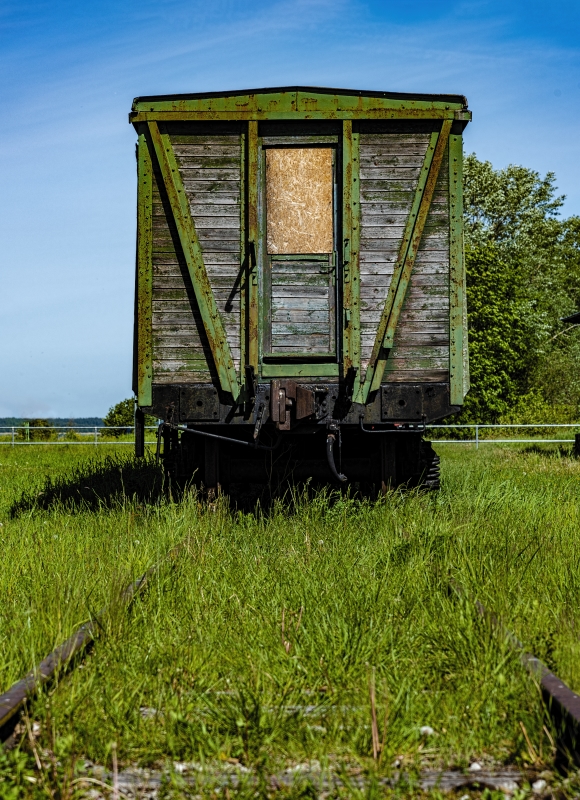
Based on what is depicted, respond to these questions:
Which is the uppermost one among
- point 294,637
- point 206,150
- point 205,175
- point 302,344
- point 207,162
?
point 206,150

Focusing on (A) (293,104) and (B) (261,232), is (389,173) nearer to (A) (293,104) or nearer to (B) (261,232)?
(A) (293,104)

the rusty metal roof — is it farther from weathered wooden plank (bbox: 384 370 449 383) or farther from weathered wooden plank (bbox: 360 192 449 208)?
weathered wooden plank (bbox: 384 370 449 383)

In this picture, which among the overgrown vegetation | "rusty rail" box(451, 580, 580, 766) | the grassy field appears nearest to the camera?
"rusty rail" box(451, 580, 580, 766)

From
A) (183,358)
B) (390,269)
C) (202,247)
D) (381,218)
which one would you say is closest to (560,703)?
(390,269)

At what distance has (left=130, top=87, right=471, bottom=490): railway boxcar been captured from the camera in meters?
7.98

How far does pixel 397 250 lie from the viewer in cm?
805

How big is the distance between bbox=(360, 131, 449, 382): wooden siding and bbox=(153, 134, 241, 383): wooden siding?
1134 mm

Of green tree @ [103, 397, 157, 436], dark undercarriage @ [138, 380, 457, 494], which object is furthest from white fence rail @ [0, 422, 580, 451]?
dark undercarriage @ [138, 380, 457, 494]

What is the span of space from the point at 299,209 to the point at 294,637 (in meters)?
4.81

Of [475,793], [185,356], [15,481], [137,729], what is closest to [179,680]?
[137,729]

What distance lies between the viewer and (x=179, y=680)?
374 centimetres

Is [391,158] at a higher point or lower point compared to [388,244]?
higher

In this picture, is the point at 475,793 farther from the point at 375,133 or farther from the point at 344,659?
the point at 375,133

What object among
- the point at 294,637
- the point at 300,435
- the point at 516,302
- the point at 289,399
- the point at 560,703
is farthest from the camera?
the point at 516,302
